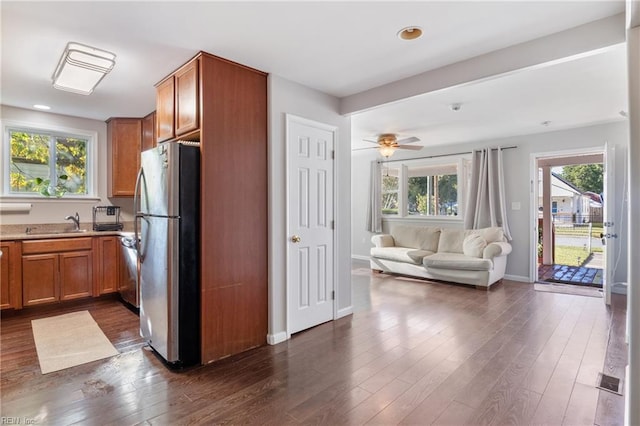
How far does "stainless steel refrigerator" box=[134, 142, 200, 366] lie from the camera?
2.53 metres

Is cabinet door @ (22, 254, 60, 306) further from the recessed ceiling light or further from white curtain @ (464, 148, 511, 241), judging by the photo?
white curtain @ (464, 148, 511, 241)

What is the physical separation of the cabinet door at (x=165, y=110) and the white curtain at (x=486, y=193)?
5.15 meters

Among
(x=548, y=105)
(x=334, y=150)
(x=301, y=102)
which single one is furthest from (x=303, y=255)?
(x=548, y=105)

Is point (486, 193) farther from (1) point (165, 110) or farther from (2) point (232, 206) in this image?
→ (1) point (165, 110)

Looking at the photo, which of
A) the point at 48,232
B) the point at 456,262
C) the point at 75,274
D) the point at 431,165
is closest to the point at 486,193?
the point at 431,165

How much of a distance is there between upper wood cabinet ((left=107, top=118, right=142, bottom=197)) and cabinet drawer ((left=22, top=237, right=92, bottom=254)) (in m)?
0.82

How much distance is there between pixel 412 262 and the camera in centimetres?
579

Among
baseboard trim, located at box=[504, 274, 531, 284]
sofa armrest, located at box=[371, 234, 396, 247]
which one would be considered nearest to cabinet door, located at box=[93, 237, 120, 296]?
sofa armrest, located at box=[371, 234, 396, 247]

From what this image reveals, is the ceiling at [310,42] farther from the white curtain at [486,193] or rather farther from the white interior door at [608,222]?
the white curtain at [486,193]

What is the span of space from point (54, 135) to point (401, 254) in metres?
5.57

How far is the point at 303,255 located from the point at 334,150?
4.00ft

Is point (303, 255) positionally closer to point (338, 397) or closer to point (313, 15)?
point (338, 397)

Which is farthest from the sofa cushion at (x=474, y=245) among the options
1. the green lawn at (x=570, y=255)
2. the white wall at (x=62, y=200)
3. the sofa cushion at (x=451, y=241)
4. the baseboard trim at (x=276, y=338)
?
the white wall at (x=62, y=200)

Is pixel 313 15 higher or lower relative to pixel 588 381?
higher
